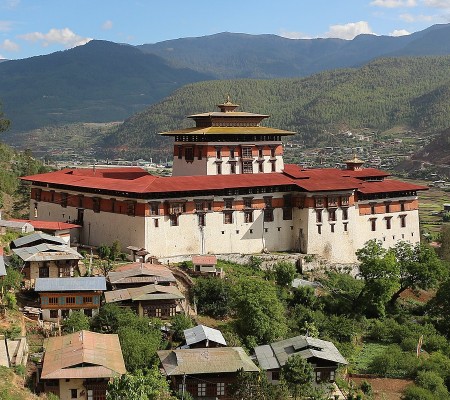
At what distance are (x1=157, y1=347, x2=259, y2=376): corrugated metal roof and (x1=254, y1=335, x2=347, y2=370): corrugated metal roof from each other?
5.39ft

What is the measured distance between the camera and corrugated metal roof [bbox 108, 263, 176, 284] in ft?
165

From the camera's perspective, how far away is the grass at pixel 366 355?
4903cm

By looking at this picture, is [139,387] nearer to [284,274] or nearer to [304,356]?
[304,356]

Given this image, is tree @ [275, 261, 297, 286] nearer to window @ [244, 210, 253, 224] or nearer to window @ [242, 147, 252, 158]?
window @ [244, 210, 253, 224]

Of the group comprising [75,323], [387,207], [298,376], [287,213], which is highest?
[287,213]

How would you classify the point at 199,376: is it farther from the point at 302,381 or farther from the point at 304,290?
the point at 304,290

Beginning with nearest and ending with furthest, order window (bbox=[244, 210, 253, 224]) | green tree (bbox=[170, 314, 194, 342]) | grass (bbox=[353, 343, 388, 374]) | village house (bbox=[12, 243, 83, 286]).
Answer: green tree (bbox=[170, 314, 194, 342]) < grass (bbox=[353, 343, 388, 374]) < village house (bbox=[12, 243, 83, 286]) < window (bbox=[244, 210, 253, 224])

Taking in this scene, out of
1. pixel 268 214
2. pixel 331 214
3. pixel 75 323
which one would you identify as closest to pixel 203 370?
pixel 75 323

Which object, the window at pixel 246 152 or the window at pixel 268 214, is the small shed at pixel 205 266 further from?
the window at pixel 246 152

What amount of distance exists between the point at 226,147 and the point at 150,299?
22600 mm

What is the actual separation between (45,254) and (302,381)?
19182 millimetres

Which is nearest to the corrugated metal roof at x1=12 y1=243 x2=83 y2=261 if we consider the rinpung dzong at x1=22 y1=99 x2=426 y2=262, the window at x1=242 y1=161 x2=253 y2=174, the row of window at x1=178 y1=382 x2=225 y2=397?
the rinpung dzong at x1=22 y1=99 x2=426 y2=262

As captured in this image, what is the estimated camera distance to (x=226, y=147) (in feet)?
223

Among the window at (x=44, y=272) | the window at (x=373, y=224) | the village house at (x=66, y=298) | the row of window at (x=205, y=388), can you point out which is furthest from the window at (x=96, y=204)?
the window at (x=373, y=224)
